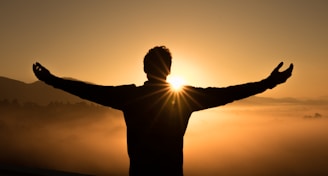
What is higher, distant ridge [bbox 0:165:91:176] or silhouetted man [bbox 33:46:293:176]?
distant ridge [bbox 0:165:91:176]

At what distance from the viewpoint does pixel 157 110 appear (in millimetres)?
2107

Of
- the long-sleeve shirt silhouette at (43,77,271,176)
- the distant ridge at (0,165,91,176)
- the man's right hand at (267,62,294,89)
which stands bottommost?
the long-sleeve shirt silhouette at (43,77,271,176)

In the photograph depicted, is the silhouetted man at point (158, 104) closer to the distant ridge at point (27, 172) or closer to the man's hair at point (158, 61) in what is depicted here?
the man's hair at point (158, 61)

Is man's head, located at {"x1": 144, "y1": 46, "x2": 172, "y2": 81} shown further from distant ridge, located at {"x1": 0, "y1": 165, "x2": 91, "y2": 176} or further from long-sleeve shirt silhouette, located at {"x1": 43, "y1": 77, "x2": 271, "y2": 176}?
distant ridge, located at {"x1": 0, "y1": 165, "x2": 91, "y2": 176}

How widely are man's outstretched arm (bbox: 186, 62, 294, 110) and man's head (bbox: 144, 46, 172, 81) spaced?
17cm

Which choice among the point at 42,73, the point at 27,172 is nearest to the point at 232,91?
the point at 42,73

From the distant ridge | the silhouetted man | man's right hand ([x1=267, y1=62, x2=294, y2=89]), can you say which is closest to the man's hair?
the silhouetted man

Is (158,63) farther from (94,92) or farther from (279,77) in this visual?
(279,77)

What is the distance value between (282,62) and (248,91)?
0.25 metres

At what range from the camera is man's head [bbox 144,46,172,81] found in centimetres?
211

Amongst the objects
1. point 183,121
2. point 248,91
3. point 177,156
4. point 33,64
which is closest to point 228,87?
point 248,91

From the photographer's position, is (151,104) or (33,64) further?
(33,64)

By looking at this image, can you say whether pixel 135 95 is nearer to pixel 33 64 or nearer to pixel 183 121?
pixel 183 121

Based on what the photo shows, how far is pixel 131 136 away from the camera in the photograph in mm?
2119
